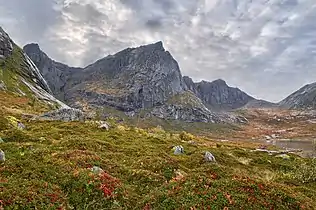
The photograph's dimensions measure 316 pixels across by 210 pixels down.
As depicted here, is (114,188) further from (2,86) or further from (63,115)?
(2,86)

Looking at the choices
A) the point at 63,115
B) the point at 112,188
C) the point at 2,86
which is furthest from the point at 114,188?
the point at 2,86

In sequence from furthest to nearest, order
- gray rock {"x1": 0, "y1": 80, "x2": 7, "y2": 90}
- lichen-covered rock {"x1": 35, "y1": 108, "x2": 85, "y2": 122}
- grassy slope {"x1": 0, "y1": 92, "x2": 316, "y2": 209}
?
gray rock {"x1": 0, "y1": 80, "x2": 7, "y2": 90} → lichen-covered rock {"x1": 35, "y1": 108, "x2": 85, "y2": 122} → grassy slope {"x1": 0, "y1": 92, "x2": 316, "y2": 209}

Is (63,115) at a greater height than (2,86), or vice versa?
(2,86)

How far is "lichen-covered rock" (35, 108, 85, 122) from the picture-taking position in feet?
245

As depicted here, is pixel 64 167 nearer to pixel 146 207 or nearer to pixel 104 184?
pixel 104 184

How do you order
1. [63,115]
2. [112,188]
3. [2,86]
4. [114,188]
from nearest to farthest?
[112,188], [114,188], [63,115], [2,86]

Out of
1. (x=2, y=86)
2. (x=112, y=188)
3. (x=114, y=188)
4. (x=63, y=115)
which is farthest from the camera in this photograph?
(x=2, y=86)

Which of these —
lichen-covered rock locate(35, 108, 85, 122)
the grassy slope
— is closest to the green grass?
the grassy slope

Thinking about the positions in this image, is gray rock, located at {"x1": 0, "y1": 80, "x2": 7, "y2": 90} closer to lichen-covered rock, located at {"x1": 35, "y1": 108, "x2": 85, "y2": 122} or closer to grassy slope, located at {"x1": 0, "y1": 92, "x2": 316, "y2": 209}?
lichen-covered rock, located at {"x1": 35, "y1": 108, "x2": 85, "y2": 122}

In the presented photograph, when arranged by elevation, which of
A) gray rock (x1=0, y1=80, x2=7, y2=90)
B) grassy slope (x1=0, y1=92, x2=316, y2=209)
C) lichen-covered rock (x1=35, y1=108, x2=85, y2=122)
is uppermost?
gray rock (x1=0, y1=80, x2=7, y2=90)

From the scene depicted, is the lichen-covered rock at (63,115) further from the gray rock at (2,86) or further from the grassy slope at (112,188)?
the gray rock at (2,86)

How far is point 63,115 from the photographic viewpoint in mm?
79500

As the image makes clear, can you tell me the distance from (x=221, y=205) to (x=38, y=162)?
47.5ft

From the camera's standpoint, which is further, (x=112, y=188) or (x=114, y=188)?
(x=114, y=188)
